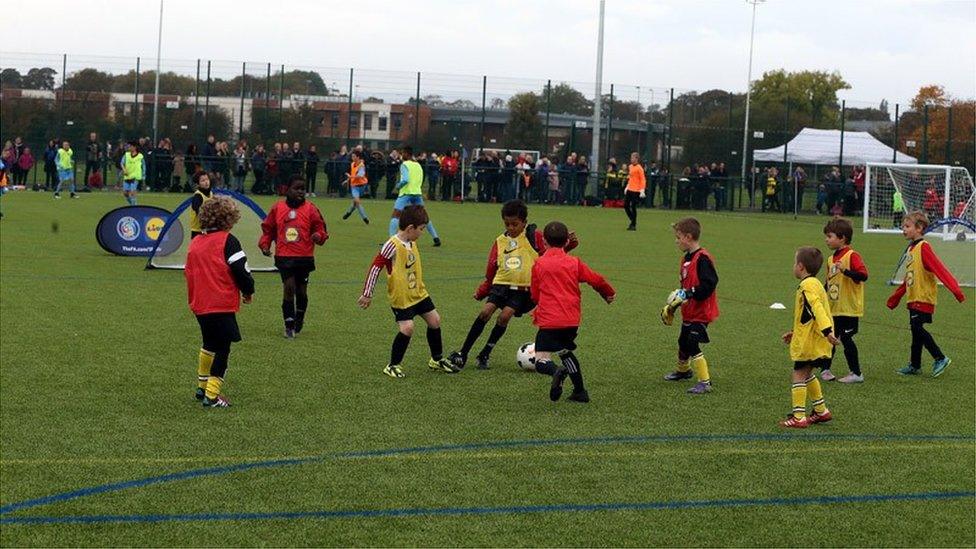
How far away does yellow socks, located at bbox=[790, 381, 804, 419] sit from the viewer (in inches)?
394

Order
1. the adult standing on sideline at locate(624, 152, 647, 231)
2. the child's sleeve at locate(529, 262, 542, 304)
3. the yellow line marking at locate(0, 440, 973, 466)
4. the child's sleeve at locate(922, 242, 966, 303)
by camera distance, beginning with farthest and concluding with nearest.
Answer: the adult standing on sideline at locate(624, 152, 647, 231) → the child's sleeve at locate(922, 242, 966, 303) → the child's sleeve at locate(529, 262, 542, 304) → the yellow line marking at locate(0, 440, 973, 466)

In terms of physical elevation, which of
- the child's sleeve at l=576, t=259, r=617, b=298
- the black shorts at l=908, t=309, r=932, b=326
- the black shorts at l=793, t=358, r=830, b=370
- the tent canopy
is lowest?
the black shorts at l=793, t=358, r=830, b=370

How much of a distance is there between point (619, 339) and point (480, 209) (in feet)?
87.0

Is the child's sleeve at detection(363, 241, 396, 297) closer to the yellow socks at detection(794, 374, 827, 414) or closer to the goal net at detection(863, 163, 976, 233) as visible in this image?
the yellow socks at detection(794, 374, 827, 414)

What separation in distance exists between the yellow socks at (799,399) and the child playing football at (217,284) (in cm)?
410

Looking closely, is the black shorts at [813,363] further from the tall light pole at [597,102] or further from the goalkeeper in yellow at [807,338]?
the tall light pole at [597,102]

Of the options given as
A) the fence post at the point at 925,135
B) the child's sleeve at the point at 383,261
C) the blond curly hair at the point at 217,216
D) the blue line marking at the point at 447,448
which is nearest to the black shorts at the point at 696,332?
the blue line marking at the point at 447,448

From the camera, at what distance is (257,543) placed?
683cm

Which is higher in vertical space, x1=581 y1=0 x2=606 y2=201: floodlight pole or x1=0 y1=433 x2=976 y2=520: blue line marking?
x1=581 y1=0 x2=606 y2=201: floodlight pole

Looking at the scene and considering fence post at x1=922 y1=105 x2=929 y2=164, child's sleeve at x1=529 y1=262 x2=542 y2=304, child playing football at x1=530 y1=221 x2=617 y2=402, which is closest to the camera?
child playing football at x1=530 y1=221 x2=617 y2=402

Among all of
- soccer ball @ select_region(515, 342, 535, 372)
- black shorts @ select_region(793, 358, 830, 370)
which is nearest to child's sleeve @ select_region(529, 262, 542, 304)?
soccer ball @ select_region(515, 342, 535, 372)

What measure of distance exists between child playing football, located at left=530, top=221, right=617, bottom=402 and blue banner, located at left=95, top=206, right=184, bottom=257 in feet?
41.4

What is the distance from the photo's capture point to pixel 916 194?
35281 mm

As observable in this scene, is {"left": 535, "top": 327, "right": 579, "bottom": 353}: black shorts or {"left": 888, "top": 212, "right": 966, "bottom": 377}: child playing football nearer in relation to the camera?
{"left": 535, "top": 327, "right": 579, "bottom": 353}: black shorts
